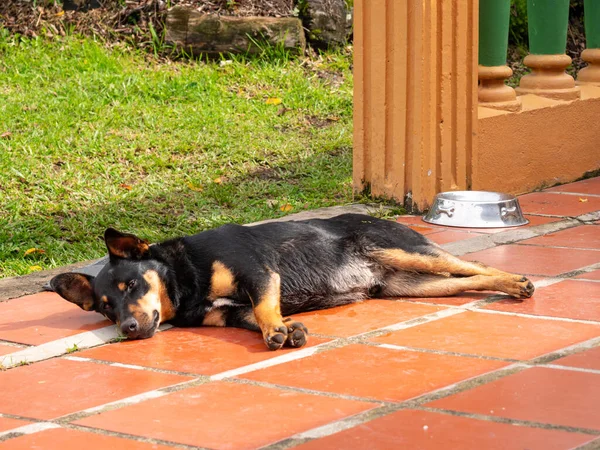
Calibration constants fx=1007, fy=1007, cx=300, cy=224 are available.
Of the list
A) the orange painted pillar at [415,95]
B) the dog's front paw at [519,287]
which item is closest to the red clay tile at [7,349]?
the dog's front paw at [519,287]

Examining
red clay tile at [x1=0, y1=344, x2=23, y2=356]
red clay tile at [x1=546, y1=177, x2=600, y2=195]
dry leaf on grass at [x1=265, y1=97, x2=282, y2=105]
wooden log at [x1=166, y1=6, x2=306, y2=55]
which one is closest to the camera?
red clay tile at [x1=0, y1=344, x2=23, y2=356]

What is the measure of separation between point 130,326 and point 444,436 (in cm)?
162

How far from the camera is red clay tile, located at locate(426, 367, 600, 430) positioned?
9.87 feet

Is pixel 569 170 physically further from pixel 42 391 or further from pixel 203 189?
pixel 42 391

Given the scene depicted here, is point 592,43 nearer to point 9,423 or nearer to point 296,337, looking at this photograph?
point 296,337

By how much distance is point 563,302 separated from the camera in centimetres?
445

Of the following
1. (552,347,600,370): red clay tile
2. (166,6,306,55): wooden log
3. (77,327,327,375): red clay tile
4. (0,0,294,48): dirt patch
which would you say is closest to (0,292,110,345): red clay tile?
(77,327,327,375): red clay tile

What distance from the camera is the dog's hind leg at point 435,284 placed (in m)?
4.60

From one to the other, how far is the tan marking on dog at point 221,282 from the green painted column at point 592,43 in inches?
181

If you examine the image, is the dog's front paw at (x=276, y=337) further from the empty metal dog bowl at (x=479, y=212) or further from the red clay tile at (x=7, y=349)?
the empty metal dog bowl at (x=479, y=212)

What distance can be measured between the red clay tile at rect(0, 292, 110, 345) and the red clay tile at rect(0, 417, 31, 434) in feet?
3.01

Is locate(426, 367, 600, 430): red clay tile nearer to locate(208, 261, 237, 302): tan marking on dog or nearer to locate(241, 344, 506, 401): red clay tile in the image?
locate(241, 344, 506, 401): red clay tile

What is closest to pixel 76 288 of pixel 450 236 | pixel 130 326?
pixel 130 326

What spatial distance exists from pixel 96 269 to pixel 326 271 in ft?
3.85
